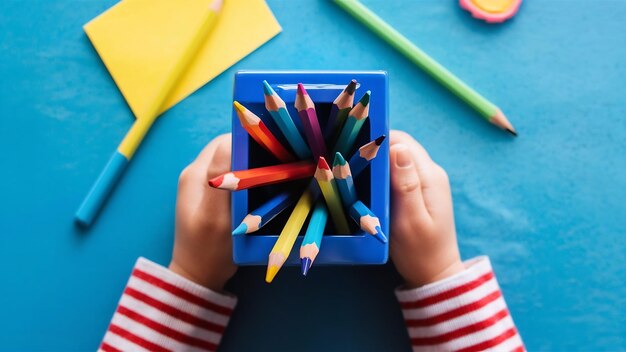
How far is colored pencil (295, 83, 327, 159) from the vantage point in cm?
27

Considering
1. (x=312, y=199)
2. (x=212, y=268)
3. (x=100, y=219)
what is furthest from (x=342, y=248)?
(x=100, y=219)

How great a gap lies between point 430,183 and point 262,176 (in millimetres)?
167

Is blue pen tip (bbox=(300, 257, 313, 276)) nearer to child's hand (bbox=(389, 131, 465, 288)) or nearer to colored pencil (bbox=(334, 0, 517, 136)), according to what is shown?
child's hand (bbox=(389, 131, 465, 288))

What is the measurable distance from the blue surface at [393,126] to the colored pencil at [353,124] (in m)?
0.19

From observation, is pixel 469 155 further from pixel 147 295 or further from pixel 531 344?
pixel 147 295

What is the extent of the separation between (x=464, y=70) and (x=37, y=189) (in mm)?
367

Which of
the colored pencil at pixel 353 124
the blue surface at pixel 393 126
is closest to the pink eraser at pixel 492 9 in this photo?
the blue surface at pixel 393 126

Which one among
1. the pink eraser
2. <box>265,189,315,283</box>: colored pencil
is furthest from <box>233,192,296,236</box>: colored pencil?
the pink eraser

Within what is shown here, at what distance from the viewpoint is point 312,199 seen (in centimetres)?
31

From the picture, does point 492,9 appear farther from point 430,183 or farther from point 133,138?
point 133,138

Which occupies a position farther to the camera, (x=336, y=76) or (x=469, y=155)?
(x=469, y=155)

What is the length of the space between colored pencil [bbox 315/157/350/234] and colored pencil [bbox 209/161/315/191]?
0.06 feet

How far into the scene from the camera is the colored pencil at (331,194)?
0.86 feet

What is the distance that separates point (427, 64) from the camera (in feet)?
1.55
